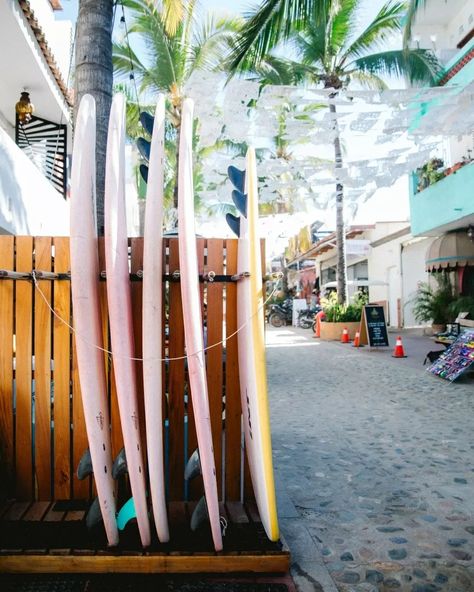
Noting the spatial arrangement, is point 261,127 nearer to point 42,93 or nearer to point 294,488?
point 42,93

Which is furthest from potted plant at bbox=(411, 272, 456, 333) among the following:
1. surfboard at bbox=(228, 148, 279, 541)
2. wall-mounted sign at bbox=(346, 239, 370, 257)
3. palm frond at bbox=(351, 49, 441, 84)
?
surfboard at bbox=(228, 148, 279, 541)

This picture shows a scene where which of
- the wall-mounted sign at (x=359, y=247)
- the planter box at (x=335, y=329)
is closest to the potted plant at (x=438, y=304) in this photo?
the planter box at (x=335, y=329)

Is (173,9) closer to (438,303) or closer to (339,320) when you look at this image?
(339,320)

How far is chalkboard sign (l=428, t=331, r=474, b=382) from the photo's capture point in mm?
7629

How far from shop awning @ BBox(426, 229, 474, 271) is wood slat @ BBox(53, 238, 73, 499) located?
49.3 ft

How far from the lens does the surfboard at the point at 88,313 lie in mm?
2320

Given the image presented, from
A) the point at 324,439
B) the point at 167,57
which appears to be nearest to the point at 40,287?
the point at 324,439

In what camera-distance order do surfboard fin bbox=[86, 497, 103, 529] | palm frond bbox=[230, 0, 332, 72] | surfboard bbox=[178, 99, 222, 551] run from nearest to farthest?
surfboard bbox=[178, 99, 222, 551], surfboard fin bbox=[86, 497, 103, 529], palm frond bbox=[230, 0, 332, 72]

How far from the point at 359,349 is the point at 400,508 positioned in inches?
411

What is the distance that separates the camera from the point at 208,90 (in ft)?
32.2

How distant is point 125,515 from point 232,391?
2.91 ft

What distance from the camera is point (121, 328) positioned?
2.30 metres

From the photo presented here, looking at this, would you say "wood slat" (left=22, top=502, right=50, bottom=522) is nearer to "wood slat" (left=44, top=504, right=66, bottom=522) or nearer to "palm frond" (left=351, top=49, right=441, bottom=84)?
"wood slat" (left=44, top=504, right=66, bottom=522)

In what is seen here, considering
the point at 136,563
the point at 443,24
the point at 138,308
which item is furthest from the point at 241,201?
the point at 443,24
